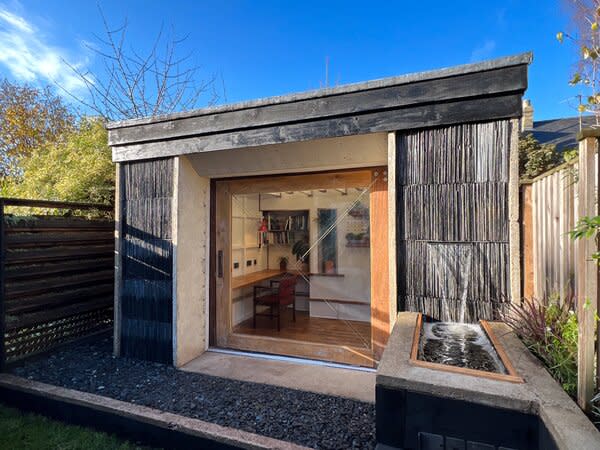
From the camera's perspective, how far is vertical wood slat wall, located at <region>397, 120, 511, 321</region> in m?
2.54

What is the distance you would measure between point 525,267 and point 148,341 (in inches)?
165

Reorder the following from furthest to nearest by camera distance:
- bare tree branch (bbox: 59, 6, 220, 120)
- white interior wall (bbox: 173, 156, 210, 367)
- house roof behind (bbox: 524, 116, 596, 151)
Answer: house roof behind (bbox: 524, 116, 596, 151) < bare tree branch (bbox: 59, 6, 220, 120) < white interior wall (bbox: 173, 156, 210, 367)

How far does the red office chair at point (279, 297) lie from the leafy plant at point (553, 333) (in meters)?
2.79

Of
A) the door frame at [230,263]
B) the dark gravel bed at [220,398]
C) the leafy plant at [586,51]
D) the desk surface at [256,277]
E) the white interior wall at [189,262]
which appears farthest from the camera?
the desk surface at [256,277]

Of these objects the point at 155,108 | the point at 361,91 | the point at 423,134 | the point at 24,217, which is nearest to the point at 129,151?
the point at 24,217

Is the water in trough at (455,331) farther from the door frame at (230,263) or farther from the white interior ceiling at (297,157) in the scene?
the white interior ceiling at (297,157)

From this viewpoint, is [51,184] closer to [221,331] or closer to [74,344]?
[74,344]

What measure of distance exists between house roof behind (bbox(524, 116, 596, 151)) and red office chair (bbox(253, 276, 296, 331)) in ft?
31.8

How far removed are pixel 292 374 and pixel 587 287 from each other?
2753 millimetres

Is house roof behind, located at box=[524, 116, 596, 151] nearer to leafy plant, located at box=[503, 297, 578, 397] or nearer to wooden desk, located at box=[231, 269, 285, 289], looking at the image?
leafy plant, located at box=[503, 297, 578, 397]

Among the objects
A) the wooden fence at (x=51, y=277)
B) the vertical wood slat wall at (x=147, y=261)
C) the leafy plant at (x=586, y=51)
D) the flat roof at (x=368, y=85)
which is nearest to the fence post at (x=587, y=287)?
the flat roof at (x=368, y=85)

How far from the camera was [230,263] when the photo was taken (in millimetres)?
4367

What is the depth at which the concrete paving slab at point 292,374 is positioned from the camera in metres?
2.97

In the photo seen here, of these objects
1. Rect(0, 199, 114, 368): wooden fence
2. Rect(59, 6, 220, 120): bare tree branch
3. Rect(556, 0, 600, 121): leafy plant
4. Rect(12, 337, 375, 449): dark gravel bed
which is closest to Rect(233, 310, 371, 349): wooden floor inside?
Rect(12, 337, 375, 449): dark gravel bed
